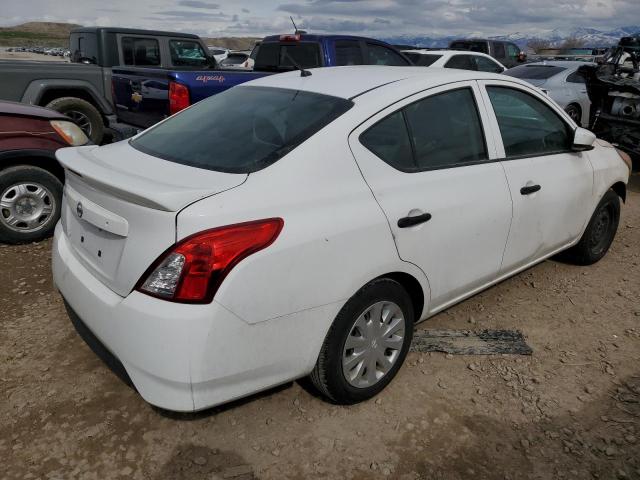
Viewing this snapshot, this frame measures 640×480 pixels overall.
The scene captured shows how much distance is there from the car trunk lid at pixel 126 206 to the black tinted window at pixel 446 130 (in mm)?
1040

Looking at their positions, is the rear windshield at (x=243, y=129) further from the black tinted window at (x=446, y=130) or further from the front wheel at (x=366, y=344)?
the front wheel at (x=366, y=344)

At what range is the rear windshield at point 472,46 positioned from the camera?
16344 mm

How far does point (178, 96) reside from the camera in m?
5.58

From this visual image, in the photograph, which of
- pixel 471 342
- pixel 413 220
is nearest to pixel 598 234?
pixel 471 342

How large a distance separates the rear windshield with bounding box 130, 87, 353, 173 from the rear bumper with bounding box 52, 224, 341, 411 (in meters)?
0.68


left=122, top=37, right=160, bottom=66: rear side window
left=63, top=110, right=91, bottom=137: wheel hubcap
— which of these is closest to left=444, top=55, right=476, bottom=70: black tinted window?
left=122, top=37, right=160, bottom=66: rear side window

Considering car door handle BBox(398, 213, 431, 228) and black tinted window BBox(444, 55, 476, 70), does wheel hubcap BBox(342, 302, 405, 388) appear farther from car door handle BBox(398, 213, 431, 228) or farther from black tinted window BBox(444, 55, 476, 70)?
black tinted window BBox(444, 55, 476, 70)

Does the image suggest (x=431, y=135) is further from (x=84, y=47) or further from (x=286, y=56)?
(x=84, y=47)

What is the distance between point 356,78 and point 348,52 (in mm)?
4835

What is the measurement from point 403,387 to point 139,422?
138 centimetres

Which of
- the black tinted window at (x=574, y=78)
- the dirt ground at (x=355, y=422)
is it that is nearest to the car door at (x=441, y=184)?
the dirt ground at (x=355, y=422)

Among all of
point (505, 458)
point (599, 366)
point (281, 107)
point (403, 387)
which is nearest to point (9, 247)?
point (281, 107)

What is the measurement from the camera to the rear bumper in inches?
79.5

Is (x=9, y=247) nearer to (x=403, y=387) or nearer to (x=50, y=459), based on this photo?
(x=50, y=459)
